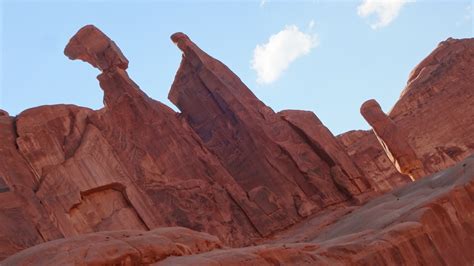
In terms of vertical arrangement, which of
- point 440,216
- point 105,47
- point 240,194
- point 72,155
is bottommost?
point 440,216

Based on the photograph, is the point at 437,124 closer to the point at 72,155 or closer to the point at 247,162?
the point at 247,162

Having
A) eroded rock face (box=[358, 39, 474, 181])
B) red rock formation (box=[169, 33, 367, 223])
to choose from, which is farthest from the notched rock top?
eroded rock face (box=[358, 39, 474, 181])

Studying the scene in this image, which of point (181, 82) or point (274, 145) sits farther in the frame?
point (181, 82)

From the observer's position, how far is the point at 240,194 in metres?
32.5

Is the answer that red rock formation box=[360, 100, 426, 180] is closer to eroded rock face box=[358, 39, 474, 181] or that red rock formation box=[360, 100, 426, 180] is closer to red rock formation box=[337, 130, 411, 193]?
red rock formation box=[337, 130, 411, 193]

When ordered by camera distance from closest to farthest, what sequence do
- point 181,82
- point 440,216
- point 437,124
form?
point 440,216
point 181,82
point 437,124

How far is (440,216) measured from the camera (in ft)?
53.5

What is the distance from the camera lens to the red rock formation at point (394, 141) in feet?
122

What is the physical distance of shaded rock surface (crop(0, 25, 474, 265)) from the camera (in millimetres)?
19117

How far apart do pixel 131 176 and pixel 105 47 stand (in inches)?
383

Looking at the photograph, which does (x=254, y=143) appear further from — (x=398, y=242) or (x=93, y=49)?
(x=398, y=242)

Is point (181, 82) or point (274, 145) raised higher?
point (181, 82)

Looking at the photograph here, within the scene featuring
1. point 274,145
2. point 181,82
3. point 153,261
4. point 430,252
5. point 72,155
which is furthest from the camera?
point 181,82

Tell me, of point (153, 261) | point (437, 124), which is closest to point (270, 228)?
point (153, 261)
